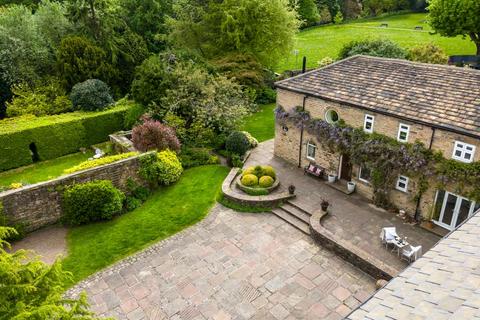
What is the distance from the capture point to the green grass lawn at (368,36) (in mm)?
49688

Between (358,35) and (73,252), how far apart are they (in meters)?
57.5

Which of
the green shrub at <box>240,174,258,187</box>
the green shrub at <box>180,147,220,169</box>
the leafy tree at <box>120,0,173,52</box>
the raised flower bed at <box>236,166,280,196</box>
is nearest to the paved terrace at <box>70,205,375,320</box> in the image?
the raised flower bed at <box>236,166,280,196</box>

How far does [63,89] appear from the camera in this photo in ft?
96.3

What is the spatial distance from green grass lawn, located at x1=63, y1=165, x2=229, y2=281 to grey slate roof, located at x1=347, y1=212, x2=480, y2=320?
1204 cm

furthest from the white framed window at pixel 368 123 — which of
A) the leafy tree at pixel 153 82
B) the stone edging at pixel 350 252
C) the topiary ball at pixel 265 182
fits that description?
the leafy tree at pixel 153 82

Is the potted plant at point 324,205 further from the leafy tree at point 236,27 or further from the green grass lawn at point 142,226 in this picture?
the leafy tree at point 236,27

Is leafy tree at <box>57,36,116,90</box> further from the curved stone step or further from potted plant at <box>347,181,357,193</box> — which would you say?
potted plant at <box>347,181,357,193</box>

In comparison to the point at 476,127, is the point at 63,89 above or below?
below

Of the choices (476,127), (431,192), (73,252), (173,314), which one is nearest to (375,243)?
(431,192)

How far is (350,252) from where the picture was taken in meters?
14.8

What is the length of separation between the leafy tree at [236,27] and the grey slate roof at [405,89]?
1440 cm

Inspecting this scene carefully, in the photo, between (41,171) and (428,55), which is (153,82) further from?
(428,55)

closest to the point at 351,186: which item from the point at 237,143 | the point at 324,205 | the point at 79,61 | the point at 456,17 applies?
the point at 324,205

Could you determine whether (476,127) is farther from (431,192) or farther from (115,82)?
(115,82)
